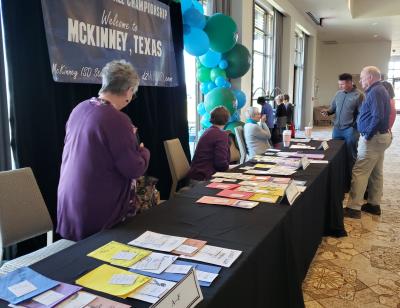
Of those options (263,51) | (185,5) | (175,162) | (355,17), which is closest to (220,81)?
(185,5)

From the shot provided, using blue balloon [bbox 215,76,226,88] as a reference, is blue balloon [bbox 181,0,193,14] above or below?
above

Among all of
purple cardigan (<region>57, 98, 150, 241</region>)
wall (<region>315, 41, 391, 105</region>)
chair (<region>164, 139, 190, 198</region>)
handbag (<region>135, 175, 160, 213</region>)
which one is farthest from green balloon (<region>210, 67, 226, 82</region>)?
wall (<region>315, 41, 391, 105</region>)

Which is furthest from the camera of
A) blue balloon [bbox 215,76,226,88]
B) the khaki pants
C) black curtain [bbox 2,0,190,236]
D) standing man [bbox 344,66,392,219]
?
blue balloon [bbox 215,76,226,88]

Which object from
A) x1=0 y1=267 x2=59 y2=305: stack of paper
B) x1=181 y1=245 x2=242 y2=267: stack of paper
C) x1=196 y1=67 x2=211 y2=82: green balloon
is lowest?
x1=181 y1=245 x2=242 y2=267: stack of paper

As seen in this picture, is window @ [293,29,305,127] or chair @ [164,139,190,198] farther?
window @ [293,29,305,127]

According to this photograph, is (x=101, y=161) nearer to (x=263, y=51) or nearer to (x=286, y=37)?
(x=263, y=51)

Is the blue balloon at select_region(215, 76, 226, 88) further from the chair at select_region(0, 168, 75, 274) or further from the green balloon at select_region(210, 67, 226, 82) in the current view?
the chair at select_region(0, 168, 75, 274)

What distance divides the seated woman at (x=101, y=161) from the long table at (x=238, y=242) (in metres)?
0.19

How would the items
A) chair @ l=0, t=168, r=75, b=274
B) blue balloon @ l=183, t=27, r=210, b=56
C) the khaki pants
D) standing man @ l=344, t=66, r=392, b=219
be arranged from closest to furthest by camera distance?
1. chair @ l=0, t=168, r=75, b=274
2. standing man @ l=344, t=66, r=392, b=219
3. the khaki pants
4. blue balloon @ l=183, t=27, r=210, b=56

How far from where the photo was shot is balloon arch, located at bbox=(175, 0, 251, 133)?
384cm

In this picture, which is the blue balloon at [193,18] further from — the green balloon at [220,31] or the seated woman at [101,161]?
the seated woman at [101,161]

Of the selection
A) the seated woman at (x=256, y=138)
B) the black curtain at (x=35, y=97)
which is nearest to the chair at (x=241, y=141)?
the seated woman at (x=256, y=138)

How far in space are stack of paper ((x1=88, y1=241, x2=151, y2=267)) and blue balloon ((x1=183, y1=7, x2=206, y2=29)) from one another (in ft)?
10.1

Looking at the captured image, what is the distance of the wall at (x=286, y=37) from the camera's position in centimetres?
566
